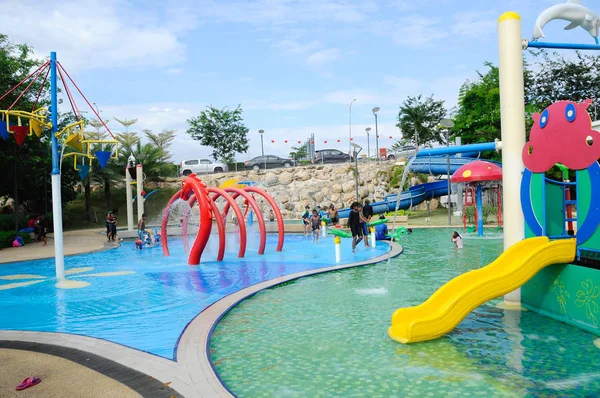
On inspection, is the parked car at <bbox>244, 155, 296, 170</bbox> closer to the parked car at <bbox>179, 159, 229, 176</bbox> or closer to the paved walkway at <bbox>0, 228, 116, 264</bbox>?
the parked car at <bbox>179, 159, 229, 176</bbox>

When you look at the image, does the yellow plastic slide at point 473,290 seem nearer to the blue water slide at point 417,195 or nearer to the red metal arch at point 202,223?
the red metal arch at point 202,223

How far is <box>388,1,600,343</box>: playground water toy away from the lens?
668 centimetres

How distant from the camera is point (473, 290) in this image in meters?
6.76

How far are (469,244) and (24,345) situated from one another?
14547 mm

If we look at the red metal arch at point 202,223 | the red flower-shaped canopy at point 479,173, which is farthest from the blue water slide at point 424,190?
the red metal arch at point 202,223

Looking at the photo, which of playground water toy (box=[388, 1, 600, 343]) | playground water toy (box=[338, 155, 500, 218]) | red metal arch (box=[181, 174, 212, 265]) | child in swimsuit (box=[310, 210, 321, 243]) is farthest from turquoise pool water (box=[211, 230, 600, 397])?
playground water toy (box=[338, 155, 500, 218])

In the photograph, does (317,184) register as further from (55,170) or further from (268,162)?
(55,170)

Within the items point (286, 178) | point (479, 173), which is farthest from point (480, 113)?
point (479, 173)

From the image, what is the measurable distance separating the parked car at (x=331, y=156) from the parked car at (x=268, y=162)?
8.55 feet

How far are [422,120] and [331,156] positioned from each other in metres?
17.3

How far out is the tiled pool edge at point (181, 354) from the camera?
5.07 meters

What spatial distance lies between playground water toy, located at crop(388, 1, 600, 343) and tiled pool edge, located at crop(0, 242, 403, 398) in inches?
108

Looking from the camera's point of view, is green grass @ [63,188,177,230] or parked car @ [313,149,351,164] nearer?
green grass @ [63,188,177,230]

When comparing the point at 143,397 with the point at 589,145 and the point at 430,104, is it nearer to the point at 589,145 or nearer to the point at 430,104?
the point at 589,145
